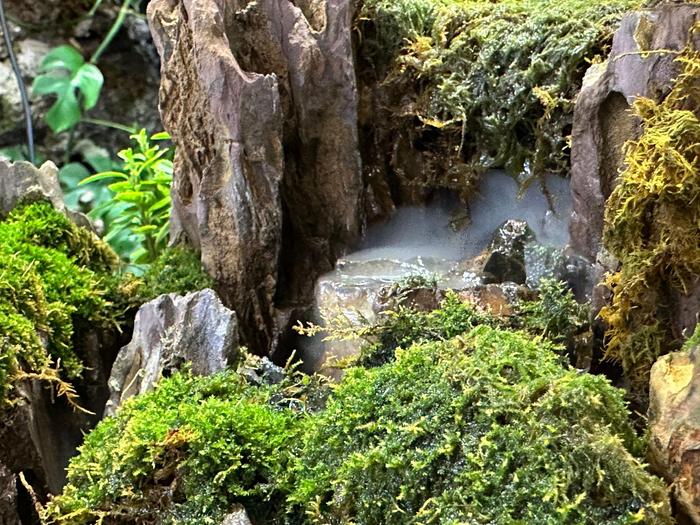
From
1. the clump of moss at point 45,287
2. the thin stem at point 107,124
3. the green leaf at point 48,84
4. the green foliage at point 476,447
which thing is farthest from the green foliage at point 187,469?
the thin stem at point 107,124

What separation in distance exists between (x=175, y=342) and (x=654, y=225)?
177cm

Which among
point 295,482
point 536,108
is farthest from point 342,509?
point 536,108

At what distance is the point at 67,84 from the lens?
18.3 ft

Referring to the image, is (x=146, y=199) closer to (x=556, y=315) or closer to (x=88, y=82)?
(x=88, y=82)

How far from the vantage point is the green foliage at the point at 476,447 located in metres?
1.68

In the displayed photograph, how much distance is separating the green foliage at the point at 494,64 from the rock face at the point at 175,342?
1332mm

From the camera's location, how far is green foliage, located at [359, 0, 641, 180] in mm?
3078

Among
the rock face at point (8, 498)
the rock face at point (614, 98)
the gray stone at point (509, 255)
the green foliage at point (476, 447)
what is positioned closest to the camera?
the green foliage at point (476, 447)

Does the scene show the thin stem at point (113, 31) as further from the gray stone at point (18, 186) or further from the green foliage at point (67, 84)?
the gray stone at point (18, 186)

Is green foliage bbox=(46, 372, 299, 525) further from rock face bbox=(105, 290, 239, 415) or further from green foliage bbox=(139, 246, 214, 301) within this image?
green foliage bbox=(139, 246, 214, 301)

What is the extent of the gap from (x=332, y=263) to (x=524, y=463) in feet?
6.10

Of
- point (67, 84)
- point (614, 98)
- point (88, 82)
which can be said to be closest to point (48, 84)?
point (67, 84)

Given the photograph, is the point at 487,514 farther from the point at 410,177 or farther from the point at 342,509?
the point at 410,177

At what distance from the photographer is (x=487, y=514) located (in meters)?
1.69
